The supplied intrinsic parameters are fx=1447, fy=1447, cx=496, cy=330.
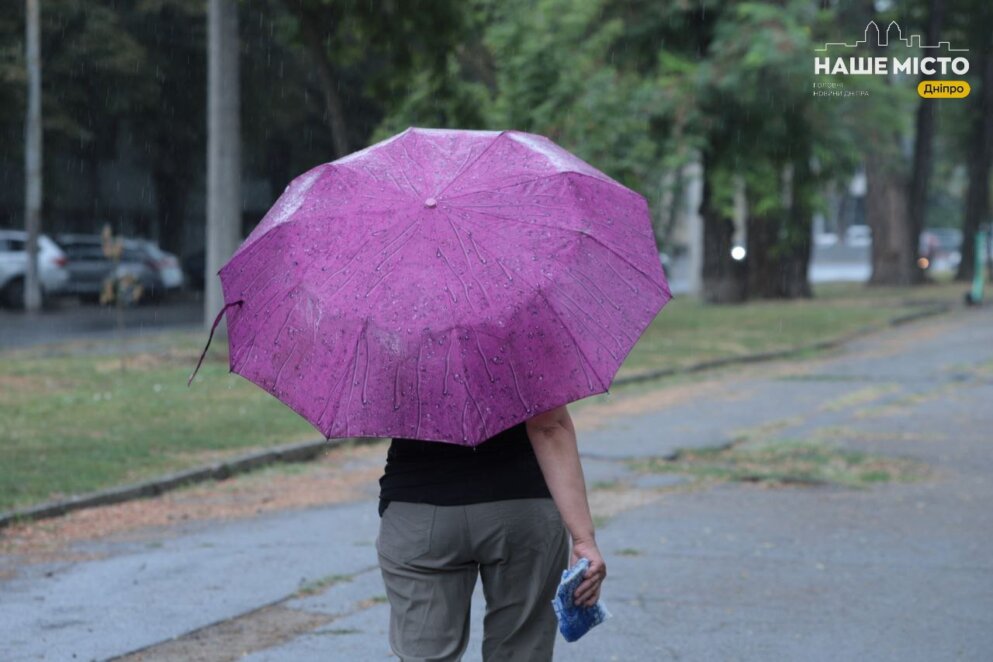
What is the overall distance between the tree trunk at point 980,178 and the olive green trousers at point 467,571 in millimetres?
39804

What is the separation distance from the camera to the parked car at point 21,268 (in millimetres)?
31734

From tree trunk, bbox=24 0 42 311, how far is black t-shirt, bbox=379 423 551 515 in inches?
1101

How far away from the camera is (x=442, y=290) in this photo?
339 centimetres

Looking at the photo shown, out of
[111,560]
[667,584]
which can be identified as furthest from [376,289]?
[111,560]

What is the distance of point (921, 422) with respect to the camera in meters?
12.6

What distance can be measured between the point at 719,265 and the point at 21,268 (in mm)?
15148

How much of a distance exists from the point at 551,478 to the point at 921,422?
9803 millimetres

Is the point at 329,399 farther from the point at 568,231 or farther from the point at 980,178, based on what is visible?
the point at 980,178

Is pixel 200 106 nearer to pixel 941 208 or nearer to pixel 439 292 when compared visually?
pixel 439 292

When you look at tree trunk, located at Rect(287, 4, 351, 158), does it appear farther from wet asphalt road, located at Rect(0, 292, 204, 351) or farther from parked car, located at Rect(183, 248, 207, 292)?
parked car, located at Rect(183, 248, 207, 292)

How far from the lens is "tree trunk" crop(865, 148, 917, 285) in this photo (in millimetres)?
38594

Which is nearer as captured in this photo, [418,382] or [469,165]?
[418,382]

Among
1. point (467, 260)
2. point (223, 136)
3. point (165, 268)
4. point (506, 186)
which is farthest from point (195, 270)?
point (467, 260)

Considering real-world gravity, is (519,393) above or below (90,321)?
above
